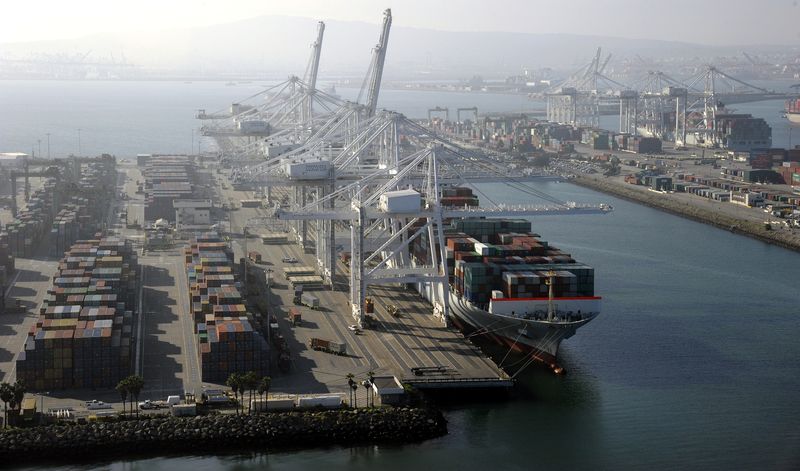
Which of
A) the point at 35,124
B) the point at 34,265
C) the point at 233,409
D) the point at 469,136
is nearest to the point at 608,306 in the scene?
the point at 233,409

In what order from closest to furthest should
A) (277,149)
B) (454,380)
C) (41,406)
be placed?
(41,406) < (454,380) < (277,149)

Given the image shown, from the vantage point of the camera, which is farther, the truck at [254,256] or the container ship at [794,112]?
the container ship at [794,112]

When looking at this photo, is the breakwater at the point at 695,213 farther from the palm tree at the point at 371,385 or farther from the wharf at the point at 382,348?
the palm tree at the point at 371,385

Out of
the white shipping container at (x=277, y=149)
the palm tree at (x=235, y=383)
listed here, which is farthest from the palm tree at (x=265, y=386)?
the white shipping container at (x=277, y=149)

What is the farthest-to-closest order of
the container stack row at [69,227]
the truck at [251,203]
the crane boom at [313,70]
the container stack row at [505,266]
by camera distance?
1. the crane boom at [313,70]
2. the truck at [251,203]
3. the container stack row at [69,227]
4. the container stack row at [505,266]

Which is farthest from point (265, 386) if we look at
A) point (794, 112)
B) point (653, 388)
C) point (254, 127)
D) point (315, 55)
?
point (794, 112)

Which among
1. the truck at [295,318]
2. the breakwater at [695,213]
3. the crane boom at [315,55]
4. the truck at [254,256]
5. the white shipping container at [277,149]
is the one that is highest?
the crane boom at [315,55]

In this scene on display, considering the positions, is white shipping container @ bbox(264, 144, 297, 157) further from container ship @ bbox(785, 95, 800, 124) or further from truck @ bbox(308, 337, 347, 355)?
container ship @ bbox(785, 95, 800, 124)

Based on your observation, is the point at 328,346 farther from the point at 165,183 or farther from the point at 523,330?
the point at 165,183
